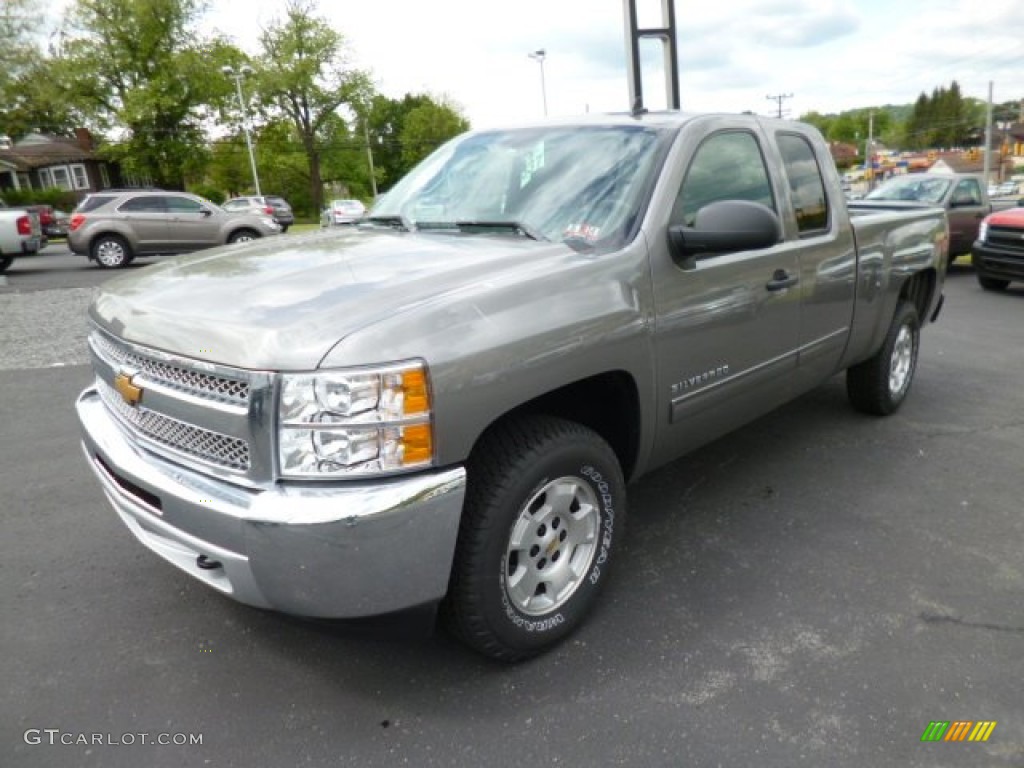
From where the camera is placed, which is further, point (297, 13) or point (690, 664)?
point (297, 13)

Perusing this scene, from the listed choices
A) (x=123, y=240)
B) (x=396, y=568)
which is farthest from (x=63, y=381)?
(x=123, y=240)

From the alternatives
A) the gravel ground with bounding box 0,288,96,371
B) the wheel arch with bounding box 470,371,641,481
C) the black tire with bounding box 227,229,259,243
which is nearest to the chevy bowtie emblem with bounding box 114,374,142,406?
the wheel arch with bounding box 470,371,641,481

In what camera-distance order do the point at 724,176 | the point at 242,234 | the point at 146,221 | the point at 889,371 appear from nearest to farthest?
the point at 724,176
the point at 889,371
the point at 146,221
the point at 242,234

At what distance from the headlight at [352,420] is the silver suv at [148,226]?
15830 mm

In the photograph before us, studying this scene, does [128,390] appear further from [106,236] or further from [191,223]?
[106,236]

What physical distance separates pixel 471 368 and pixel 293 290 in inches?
26.4

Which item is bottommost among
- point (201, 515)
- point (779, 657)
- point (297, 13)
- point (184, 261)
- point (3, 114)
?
point (779, 657)

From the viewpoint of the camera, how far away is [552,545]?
8.58 ft

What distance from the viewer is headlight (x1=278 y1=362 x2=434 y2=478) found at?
6.55 feet

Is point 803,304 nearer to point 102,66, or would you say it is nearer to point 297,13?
point 102,66

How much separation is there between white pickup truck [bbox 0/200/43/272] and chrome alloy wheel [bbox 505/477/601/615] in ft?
54.7

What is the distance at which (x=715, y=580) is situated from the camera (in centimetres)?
311

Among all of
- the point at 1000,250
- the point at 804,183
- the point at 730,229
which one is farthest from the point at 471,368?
the point at 1000,250

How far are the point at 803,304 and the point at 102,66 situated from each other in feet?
159
